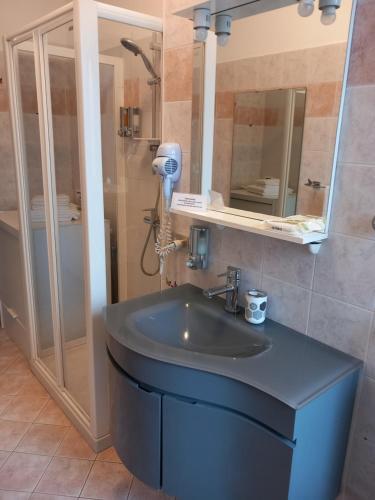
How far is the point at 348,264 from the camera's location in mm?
1192

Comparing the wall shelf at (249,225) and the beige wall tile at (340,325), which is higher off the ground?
the wall shelf at (249,225)

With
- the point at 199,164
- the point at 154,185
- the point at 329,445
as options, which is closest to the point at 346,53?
the point at 199,164

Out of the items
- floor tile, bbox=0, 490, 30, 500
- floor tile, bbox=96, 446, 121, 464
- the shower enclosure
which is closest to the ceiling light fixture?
the shower enclosure

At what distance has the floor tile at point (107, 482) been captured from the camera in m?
1.72

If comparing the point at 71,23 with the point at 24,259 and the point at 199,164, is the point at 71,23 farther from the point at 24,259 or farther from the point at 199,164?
the point at 24,259

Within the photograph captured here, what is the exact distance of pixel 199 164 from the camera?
1.61 meters

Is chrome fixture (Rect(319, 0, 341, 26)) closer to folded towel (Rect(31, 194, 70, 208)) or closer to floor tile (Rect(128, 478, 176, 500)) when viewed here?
folded towel (Rect(31, 194, 70, 208))

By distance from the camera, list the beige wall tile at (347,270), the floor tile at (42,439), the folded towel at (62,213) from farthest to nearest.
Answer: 1. the floor tile at (42,439)
2. the folded towel at (62,213)
3. the beige wall tile at (347,270)

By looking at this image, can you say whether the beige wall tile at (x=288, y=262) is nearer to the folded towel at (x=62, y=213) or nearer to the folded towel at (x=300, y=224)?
the folded towel at (x=300, y=224)

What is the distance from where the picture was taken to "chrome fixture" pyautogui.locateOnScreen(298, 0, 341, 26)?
3.56 ft

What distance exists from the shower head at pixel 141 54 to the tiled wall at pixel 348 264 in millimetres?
192

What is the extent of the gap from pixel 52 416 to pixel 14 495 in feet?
1.70

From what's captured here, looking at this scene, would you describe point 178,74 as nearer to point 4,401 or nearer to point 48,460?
point 48,460

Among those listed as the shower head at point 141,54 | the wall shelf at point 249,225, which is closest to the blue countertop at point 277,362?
the wall shelf at point 249,225
